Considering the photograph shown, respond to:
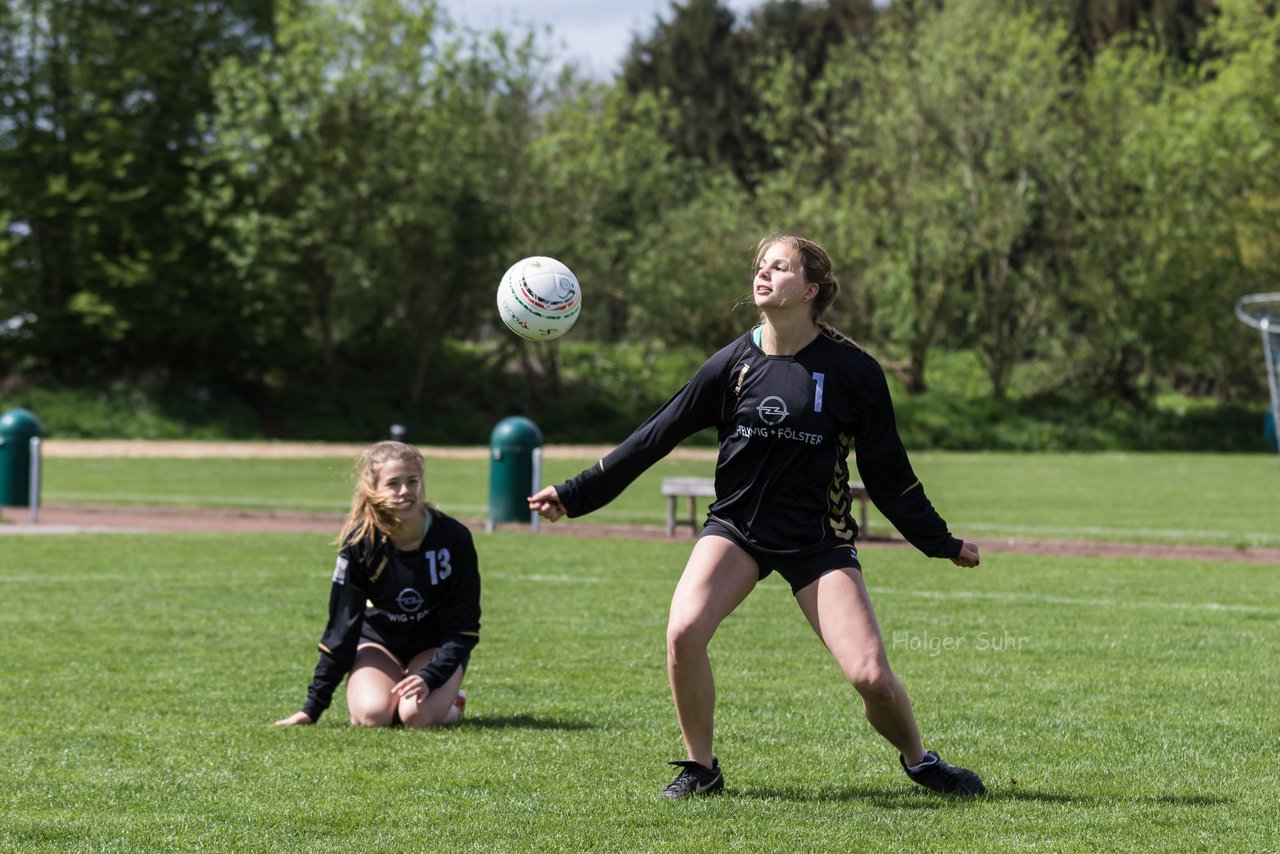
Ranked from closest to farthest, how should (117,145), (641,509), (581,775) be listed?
(581,775), (641,509), (117,145)

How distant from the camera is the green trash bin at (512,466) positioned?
739 inches

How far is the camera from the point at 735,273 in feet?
149

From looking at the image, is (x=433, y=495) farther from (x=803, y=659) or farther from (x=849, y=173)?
(x=849, y=173)

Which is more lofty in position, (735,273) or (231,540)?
(735,273)

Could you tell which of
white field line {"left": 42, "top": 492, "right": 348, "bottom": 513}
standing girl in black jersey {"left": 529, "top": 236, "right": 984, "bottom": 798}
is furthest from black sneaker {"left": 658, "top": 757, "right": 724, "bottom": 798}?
white field line {"left": 42, "top": 492, "right": 348, "bottom": 513}

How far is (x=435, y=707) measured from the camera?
718 cm

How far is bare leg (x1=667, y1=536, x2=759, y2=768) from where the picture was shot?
559 centimetres

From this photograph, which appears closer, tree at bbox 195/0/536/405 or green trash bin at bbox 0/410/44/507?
green trash bin at bbox 0/410/44/507

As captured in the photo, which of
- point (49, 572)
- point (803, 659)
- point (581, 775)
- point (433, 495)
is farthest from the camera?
point (433, 495)

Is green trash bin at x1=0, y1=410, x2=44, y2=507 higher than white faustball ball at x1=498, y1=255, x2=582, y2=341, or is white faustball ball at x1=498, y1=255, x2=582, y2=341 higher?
white faustball ball at x1=498, y1=255, x2=582, y2=341

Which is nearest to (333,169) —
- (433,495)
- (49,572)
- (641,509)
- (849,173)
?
(849,173)

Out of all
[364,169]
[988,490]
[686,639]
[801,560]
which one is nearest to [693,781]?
[686,639]

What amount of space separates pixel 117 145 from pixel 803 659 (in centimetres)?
3775

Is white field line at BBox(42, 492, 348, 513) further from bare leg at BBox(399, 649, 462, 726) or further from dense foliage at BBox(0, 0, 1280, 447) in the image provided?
dense foliage at BBox(0, 0, 1280, 447)
